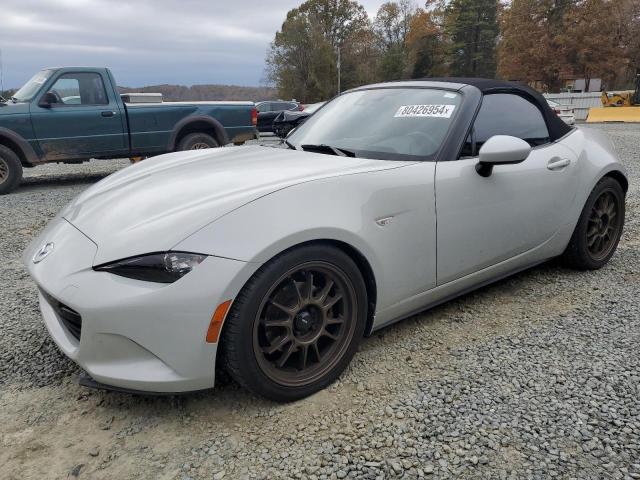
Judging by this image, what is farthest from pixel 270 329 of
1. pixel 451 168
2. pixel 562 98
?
pixel 562 98

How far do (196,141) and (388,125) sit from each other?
6.38 metres

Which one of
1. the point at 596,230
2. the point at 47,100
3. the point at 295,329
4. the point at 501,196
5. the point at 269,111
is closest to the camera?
the point at 295,329

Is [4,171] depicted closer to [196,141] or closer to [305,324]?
[196,141]

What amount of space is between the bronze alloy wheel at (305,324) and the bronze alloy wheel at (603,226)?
231 centimetres

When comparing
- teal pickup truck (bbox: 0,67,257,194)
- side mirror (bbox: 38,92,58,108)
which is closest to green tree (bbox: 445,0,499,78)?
teal pickup truck (bbox: 0,67,257,194)

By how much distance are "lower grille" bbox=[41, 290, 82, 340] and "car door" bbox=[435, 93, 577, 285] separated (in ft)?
5.62

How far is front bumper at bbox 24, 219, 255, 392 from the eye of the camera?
1.83 metres

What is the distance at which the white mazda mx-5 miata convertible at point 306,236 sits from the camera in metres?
1.88

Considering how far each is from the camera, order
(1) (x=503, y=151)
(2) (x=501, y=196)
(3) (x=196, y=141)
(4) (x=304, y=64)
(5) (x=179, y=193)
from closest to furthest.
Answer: (5) (x=179, y=193), (1) (x=503, y=151), (2) (x=501, y=196), (3) (x=196, y=141), (4) (x=304, y=64)

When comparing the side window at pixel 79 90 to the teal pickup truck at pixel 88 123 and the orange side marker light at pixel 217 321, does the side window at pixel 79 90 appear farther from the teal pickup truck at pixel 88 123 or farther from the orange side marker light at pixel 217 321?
the orange side marker light at pixel 217 321

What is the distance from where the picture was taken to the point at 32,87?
771 cm

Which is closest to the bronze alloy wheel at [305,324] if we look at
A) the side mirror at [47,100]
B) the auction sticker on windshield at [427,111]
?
the auction sticker on windshield at [427,111]

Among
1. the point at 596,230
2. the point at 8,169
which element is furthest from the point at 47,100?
the point at 596,230

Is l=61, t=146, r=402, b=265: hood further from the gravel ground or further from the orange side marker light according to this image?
the gravel ground
